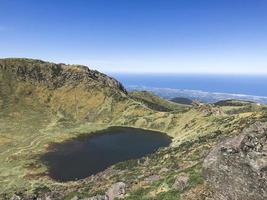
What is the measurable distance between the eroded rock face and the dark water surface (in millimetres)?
88802

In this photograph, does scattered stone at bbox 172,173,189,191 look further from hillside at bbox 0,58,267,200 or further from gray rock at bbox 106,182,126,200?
gray rock at bbox 106,182,126,200

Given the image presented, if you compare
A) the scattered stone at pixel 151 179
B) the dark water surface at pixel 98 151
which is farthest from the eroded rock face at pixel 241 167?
the dark water surface at pixel 98 151

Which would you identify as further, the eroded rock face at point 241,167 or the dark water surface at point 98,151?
the dark water surface at point 98,151

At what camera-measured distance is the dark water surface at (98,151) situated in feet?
407

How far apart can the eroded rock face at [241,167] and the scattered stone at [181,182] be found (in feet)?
31.4

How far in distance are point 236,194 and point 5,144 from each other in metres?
160

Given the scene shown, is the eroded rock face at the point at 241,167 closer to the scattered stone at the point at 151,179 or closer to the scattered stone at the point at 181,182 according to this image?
the scattered stone at the point at 181,182

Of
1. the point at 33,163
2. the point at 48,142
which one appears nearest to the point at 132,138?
the point at 48,142

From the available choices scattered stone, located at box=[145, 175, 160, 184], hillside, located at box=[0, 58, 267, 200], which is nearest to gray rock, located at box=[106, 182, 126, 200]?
hillside, located at box=[0, 58, 267, 200]

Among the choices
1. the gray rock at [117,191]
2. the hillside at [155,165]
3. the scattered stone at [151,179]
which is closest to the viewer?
the hillside at [155,165]

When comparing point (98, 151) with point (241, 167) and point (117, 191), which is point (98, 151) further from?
point (241, 167)

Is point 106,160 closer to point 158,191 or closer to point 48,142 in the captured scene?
point 48,142

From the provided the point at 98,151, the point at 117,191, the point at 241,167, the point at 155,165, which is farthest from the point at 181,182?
the point at 98,151

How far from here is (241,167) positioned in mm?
28406
